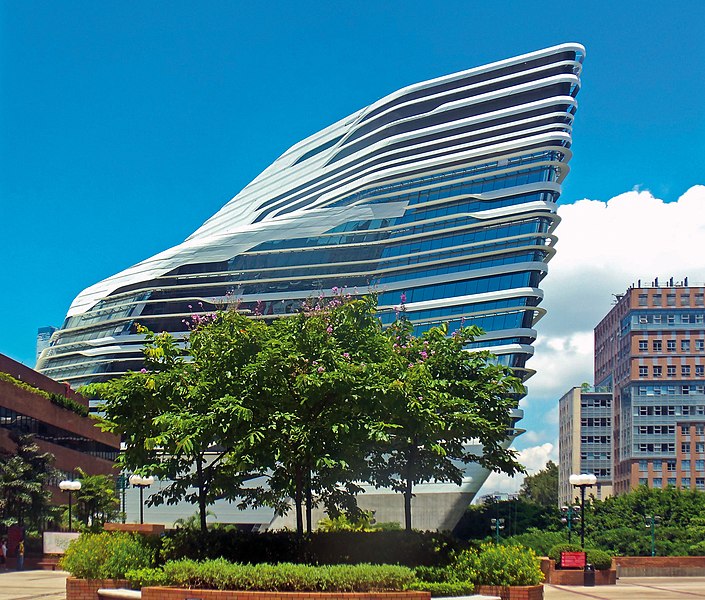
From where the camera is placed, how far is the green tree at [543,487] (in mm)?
166875

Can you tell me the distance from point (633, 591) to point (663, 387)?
101433mm

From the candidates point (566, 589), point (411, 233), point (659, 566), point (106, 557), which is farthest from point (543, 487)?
point (106, 557)

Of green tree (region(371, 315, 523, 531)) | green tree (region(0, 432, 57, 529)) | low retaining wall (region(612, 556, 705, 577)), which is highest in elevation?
green tree (region(371, 315, 523, 531))

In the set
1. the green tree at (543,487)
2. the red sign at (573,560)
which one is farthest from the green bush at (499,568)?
the green tree at (543,487)

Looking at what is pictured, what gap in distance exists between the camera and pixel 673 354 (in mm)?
135125

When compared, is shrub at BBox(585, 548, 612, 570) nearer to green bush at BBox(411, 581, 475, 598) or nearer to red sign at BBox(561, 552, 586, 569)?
red sign at BBox(561, 552, 586, 569)

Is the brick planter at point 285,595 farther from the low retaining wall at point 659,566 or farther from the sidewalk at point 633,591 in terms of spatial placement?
the low retaining wall at point 659,566

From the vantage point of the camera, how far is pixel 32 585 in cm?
3556

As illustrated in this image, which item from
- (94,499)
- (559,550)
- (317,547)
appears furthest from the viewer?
(94,499)

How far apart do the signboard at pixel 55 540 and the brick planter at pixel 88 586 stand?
24022 mm

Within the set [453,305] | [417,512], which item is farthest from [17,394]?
[453,305]

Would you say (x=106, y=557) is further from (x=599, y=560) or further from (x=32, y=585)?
(x=599, y=560)

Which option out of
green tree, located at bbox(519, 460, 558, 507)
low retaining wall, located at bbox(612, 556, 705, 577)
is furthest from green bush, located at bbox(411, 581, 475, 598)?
green tree, located at bbox(519, 460, 558, 507)

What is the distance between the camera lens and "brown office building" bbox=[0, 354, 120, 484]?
57156 mm
